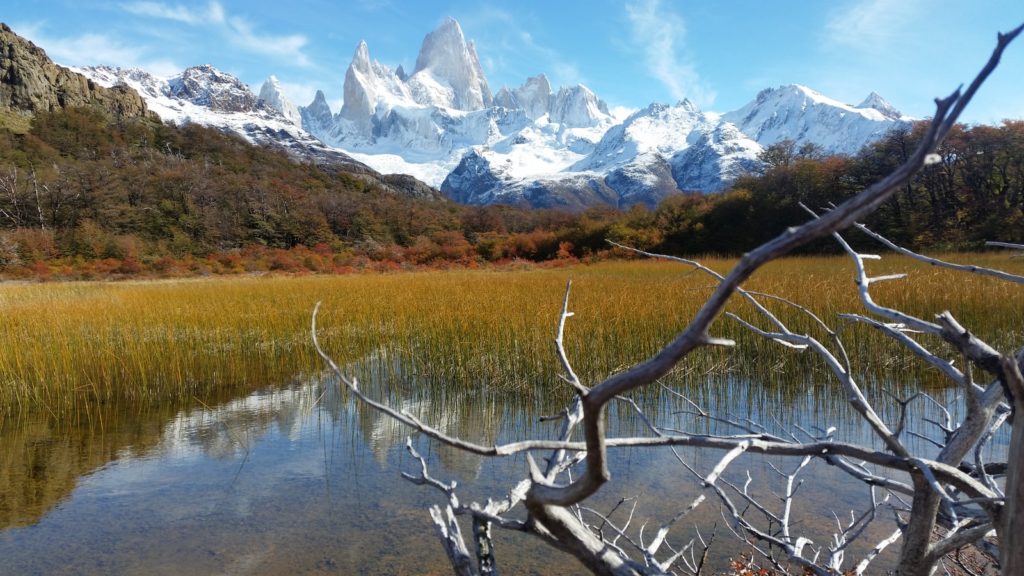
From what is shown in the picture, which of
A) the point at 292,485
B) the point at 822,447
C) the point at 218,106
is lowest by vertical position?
A: the point at 292,485

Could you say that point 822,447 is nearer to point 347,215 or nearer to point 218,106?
point 347,215

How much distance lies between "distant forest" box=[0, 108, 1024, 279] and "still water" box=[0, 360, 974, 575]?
20008mm

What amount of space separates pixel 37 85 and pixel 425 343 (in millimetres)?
71702

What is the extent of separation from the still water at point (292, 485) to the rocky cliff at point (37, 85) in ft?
222

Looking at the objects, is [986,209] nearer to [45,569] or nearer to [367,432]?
[367,432]

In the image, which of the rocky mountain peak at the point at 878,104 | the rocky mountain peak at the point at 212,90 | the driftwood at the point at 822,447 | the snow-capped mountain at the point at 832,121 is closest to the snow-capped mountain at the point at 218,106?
the rocky mountain peak at the point at 212,90

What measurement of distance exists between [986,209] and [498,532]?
28.0 metres

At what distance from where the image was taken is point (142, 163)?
149ft

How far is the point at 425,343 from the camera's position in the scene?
673 centimetres

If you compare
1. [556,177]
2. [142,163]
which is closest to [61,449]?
[142,163]

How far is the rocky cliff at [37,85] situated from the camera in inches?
2114

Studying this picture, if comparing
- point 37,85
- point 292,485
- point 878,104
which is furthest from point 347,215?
point 878,104

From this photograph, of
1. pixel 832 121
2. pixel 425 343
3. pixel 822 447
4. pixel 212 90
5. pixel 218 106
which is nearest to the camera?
pixel 822 447

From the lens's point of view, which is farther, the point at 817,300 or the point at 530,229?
the point at 530,229
